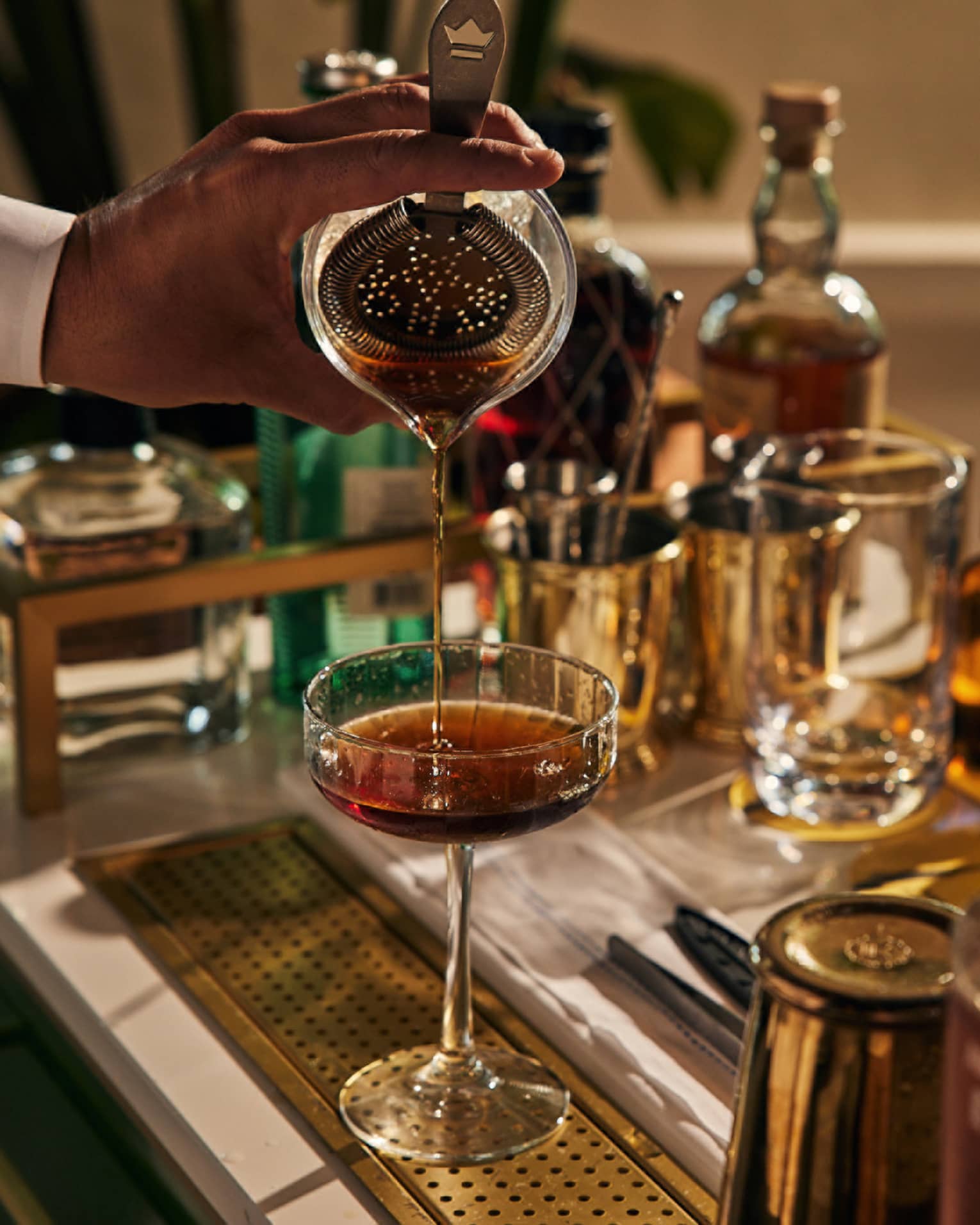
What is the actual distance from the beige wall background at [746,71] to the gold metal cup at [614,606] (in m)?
2.70

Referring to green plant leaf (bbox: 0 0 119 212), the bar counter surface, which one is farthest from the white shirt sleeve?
green plant leaf (bbox: 0 0 119 212)

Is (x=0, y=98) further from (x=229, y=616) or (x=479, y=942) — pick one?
(x=479, y=942)

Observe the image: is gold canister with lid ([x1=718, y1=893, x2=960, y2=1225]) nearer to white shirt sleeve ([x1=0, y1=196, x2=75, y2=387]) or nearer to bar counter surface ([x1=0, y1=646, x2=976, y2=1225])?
bar counter surface ([x1=0, y1=646, x2=976, y2=1225])

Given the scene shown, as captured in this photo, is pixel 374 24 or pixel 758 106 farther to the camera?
pixel 758 106

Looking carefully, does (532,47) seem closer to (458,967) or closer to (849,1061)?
(458,967)

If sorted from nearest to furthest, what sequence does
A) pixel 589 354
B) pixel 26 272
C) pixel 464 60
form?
pixel 464 60, pixel 26 272, pixel 589 354

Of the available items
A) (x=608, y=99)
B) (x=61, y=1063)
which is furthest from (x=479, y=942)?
(x=608, y=99)

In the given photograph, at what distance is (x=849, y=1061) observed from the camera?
0.62 metres

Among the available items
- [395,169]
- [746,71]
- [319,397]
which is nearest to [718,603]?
[319,397]

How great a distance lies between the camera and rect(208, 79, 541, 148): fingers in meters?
0.83

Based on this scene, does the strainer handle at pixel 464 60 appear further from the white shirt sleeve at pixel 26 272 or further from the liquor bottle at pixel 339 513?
the liquor bottle at pixel 339 513

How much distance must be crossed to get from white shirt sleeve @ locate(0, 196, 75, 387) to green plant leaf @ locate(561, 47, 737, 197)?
229 cm

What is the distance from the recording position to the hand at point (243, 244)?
774 millimetres

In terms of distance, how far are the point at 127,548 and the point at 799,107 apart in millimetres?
621
